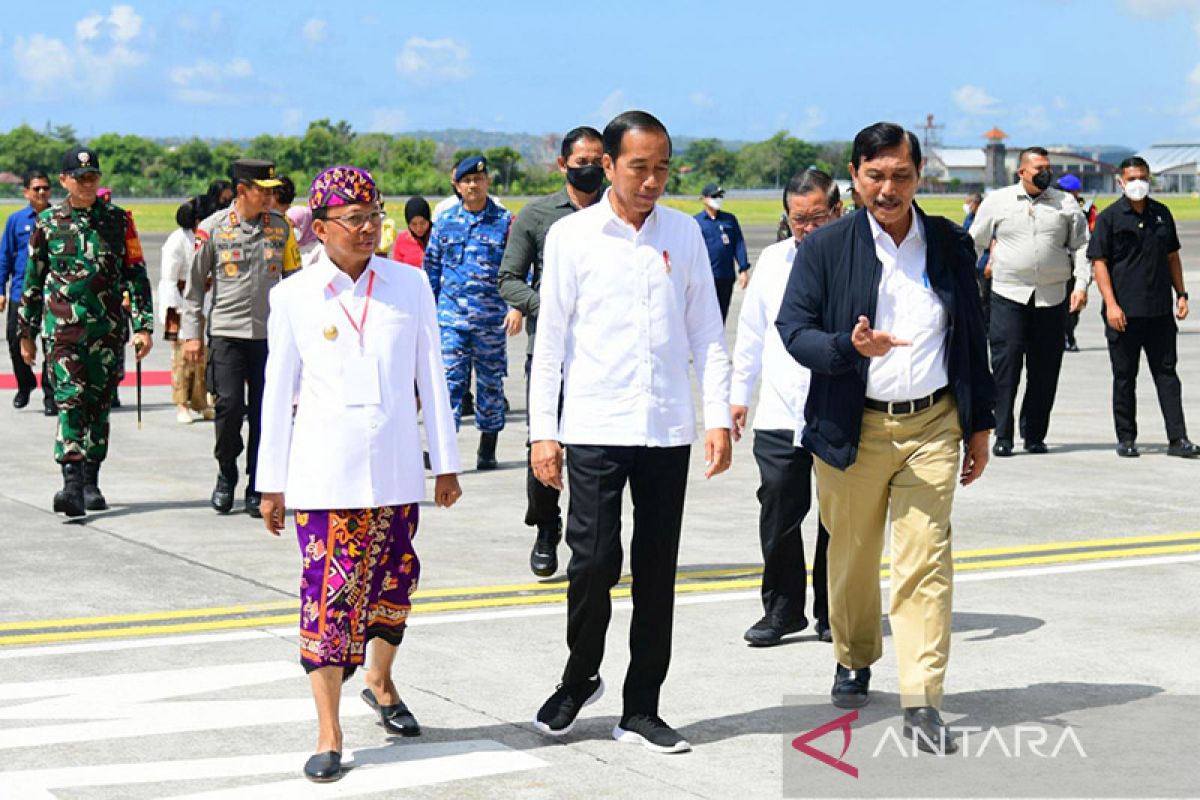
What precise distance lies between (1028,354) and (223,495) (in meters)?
5.93

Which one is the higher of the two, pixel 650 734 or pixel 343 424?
pixel 343 424

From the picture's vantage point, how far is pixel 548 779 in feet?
18.9

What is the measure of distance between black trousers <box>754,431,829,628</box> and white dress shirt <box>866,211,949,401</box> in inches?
57.6

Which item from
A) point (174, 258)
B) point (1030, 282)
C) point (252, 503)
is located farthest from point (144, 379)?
point (1030, 282)

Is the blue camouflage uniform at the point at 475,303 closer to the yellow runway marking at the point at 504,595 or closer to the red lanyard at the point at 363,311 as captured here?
the yellow runway marking at the point at 504,595

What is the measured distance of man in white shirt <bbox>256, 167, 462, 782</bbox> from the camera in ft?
19.4

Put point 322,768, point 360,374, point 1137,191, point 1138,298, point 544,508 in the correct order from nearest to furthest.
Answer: point 322,768 < point 360,374 < point 544,508 < point 1138,298 < point 1137,191

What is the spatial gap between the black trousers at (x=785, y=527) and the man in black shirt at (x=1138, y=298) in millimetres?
6106

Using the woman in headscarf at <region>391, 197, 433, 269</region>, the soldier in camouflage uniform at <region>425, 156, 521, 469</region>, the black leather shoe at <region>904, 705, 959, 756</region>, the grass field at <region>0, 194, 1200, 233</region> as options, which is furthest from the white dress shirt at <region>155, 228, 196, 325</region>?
the grass field at <region>0, 194, 1200, 233</region>

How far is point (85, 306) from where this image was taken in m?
10.9

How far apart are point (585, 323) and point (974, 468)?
1.43 m

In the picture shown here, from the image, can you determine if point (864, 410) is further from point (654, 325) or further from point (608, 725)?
point (608, 725)

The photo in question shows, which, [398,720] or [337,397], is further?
[398,720]

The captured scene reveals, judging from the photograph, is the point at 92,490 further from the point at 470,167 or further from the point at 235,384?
the point at 470,167
